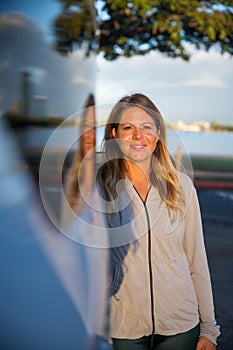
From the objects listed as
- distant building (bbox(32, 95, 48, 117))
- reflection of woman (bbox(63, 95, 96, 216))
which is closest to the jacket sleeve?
reflection of woman (bbox(63, 95, 96, 216))

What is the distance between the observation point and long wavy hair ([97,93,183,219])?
112 cm

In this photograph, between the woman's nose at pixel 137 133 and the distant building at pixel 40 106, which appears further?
the woman's nose at pixel 137 133

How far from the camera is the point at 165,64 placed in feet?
8.64

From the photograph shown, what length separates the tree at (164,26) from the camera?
280 cm

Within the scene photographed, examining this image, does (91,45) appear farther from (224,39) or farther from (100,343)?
(224,39)

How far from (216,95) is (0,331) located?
6.36ft

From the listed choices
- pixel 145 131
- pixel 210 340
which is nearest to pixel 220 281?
pixel 210 340

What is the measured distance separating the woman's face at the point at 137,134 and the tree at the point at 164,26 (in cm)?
145

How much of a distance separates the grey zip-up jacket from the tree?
60.0 inches

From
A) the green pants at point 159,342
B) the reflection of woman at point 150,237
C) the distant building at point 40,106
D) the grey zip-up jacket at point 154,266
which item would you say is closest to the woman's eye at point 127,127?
the reflection of woman at point 150,237

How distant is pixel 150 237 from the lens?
111cm

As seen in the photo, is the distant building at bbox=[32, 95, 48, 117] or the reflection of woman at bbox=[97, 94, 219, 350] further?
the reflection of woman at bbox=[97, 94, 219, 350]

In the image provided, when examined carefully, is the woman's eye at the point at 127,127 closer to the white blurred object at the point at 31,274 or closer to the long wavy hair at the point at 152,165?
the long wavy hair at the point at 152,165

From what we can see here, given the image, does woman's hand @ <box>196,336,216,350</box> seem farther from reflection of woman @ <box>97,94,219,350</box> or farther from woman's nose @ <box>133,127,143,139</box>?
woman's nose @ <box>133,127,143,139</box>
